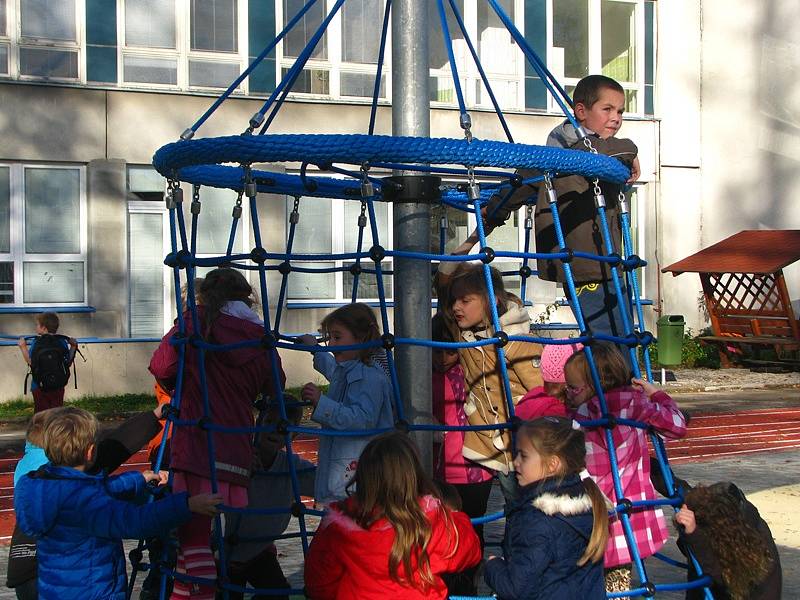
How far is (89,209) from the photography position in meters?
16.0

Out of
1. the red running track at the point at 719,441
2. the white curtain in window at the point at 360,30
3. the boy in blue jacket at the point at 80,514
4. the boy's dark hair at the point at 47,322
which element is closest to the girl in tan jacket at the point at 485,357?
the boy in blue jacket at the point at 80,514

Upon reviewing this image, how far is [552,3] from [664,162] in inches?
139

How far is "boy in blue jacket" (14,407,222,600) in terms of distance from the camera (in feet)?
12.8

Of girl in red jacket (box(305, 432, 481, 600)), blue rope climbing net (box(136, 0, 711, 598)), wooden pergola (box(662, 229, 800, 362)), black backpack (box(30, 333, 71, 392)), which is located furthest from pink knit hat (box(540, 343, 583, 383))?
wooden pergola (box(662, 229, 800, 362))

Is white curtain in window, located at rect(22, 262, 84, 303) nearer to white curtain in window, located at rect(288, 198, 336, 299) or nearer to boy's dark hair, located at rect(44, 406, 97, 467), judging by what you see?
white curtain in window, located at rect(288, 198, 336, 299)

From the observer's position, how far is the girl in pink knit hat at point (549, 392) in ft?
14.0

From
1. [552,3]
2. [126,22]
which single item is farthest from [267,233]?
[552,3]

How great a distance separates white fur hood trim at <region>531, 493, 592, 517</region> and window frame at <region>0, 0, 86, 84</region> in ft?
46.0

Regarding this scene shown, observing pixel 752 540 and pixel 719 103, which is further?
pixel 719 103

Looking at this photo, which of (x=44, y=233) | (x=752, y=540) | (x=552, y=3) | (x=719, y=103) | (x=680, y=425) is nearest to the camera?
(x=680, y=425)

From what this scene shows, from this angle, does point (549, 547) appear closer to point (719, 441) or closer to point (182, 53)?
point (719, 441)

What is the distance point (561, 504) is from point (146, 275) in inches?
545

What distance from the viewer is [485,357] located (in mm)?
4457

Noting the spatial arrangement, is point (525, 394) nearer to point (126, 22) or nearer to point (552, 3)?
point (126, 22)
